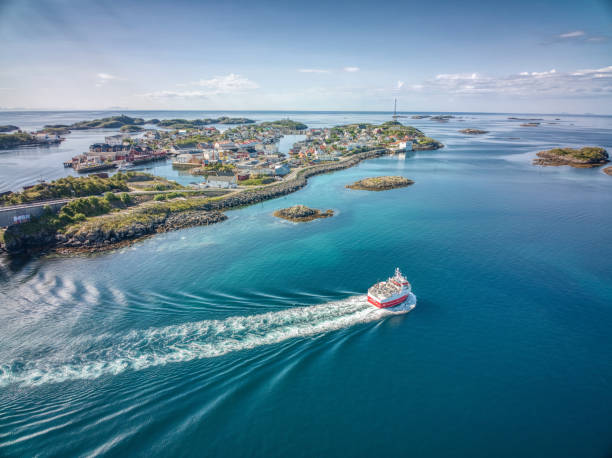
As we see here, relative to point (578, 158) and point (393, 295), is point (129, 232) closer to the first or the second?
point (393, 295)

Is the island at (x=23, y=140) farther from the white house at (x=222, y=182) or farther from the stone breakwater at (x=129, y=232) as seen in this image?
the stone breakwater at (x=129, y=232)

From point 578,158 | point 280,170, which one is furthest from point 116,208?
point 578,158

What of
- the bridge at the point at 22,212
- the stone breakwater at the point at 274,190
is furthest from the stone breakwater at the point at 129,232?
the stone breakwater at the point at 274,190

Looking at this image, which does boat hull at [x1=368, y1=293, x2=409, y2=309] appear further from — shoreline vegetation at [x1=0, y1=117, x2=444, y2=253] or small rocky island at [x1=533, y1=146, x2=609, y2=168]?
small rocky island at [x1=533, y1=146, x2=609, y2=168]

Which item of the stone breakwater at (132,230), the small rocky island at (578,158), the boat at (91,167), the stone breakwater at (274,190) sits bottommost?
the stone breakwater at (132,230)

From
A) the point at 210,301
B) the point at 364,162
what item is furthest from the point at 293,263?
the point at 364,162

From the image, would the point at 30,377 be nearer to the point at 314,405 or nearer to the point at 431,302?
the point at 314,405
